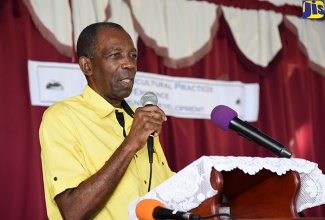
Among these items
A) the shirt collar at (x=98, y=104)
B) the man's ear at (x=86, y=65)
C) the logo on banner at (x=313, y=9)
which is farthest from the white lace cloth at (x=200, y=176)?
the logo on banner at (x=313, y=9)

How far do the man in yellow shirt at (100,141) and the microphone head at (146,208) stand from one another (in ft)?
1.42

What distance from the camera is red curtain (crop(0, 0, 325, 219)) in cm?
332

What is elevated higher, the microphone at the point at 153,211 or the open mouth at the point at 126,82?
the open mouth at the point at 126,82

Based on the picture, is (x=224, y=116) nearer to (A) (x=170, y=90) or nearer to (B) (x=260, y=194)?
(B) (x=260, y=194)

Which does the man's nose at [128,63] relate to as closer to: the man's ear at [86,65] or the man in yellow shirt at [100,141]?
the man in yellow shirt at [100,141]

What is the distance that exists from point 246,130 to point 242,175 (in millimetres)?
167

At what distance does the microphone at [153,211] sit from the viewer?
1476mm

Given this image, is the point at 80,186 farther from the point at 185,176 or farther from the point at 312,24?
the point at 312,24

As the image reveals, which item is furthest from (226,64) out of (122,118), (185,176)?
(185,176)

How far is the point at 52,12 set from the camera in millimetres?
3531

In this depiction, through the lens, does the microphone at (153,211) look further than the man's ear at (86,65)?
No

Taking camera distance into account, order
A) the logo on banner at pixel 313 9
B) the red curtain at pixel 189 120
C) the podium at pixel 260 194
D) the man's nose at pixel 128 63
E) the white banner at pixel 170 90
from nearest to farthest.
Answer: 1. the podium at pixel 260 194
2. the man's nose at pixel 128 63
3. the red curtain at pixel 189 120
4. the white banner at pixel 170 90
5. the logo on banner at pixel 313 9

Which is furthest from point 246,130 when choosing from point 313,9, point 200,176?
point 313,9

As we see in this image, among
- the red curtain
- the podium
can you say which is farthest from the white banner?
the podium
